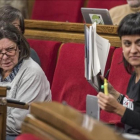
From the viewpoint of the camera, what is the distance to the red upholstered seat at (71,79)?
52.1 inches

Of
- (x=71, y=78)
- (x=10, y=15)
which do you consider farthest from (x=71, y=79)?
(x=10, y=15)

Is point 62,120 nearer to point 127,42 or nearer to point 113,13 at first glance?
point 127,42

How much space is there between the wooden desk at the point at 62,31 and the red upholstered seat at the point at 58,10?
434mm

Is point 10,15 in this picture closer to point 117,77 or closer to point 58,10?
point 117,77

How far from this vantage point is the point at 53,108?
466 mm

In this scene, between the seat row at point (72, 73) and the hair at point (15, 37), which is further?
the seat row at point (72, 73)

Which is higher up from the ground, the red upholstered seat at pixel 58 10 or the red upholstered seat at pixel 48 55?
the red upholstered seat at pixel 58 10

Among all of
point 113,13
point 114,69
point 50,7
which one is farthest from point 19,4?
point 114,69

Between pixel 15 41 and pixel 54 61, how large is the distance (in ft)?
1.07

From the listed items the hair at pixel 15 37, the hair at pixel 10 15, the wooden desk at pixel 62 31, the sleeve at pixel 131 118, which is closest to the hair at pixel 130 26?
the sleeve at pixel 131 118

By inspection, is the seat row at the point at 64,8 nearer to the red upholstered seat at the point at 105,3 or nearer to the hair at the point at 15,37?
the red upholstered seat at the point at 105,3

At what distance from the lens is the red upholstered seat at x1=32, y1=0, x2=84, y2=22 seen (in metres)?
2.00

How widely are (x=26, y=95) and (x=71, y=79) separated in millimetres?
288

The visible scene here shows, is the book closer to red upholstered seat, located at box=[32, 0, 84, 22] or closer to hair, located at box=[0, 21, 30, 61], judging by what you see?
hair, located at box=[0, 21, 30, 61]
